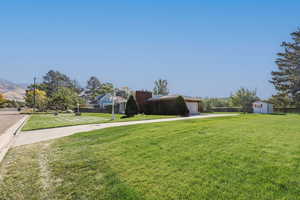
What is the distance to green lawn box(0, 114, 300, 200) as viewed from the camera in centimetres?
254

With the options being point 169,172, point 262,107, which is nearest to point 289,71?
point 262,107

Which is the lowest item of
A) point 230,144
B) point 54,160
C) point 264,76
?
point 54,160

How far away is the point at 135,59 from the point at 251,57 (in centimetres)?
1700

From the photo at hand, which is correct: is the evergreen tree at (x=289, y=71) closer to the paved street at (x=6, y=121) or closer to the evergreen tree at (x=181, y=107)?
the evergreen tree at (x=181, y=107)

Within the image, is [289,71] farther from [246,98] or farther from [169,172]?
[169,172]

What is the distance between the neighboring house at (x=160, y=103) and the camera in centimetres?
2286

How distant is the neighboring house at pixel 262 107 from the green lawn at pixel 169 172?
999 inches

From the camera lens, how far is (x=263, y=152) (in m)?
3.56

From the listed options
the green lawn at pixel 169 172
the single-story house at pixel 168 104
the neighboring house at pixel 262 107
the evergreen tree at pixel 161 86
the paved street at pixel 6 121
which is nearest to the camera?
the green lawn at pixel 169 172

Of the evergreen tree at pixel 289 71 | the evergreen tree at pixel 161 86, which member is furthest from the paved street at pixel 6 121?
the evergreen tree at pixel 289 71

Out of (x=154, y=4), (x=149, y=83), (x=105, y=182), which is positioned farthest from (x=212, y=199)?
(x=149, y=83)

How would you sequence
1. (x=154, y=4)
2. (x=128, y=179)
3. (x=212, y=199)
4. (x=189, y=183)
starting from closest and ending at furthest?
(x=212, y=199)
(x=189, y=183)
(x=128, y=179)
(x=154, y=4)

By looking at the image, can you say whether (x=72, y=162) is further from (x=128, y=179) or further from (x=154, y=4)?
(x=154, y=4)

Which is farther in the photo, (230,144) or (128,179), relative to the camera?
(230,144)
